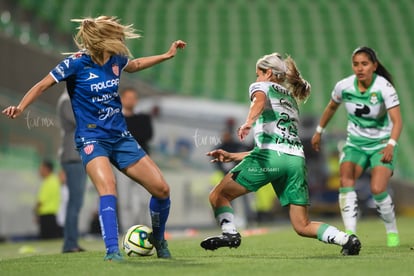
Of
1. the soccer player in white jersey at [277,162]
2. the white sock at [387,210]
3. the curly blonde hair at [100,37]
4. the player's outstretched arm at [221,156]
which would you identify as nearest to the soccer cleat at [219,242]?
the soccer player in white jersey at [277,162]

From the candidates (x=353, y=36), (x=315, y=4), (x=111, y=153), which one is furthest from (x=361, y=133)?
(x=315, y=4)

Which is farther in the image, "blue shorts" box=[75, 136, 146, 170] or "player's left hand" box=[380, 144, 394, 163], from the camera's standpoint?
"player's left hand" box=[380, 144, 394, 163]

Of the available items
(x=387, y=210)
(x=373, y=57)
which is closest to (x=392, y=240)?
(x=387, y=210)

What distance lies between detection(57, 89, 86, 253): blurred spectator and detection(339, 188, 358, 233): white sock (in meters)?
3.29

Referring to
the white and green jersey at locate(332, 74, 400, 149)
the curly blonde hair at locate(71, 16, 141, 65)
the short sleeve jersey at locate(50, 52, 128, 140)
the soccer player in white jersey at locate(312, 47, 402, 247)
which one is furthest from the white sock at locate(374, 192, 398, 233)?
the curly blonde hair at locate(71, 16, 141, 65)

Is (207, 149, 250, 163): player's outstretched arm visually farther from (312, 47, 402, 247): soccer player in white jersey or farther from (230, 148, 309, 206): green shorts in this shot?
(312, 47, 402, 247): soccer player in white jersey

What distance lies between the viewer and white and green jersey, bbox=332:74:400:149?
10.7 m

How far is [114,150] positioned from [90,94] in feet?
1.79

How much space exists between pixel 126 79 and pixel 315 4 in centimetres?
1518

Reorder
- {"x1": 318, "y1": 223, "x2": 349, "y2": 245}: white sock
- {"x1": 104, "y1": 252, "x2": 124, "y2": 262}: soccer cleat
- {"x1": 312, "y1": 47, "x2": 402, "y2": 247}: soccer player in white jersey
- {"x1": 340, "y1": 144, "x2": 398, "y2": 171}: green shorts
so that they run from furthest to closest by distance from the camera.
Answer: {"x1": 340, "y1": 144, "x2": 398, "y2": 171}: green shorts, {"x1": 312, "y1": 47, "x2": 402, "y2": 247}: soccer player in white jersey, {"x1": 318, "y1": 223, "x2": 349, "y2": 245}: white sock, {"x1": 104, "y1": 252, "x2": 124, "y2": 262}: soccer cleat

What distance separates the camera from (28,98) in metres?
8.20

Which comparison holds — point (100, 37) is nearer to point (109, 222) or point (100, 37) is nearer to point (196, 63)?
point (109, 222)

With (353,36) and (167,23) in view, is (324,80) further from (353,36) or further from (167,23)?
(167,23)

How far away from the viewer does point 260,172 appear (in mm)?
8906
